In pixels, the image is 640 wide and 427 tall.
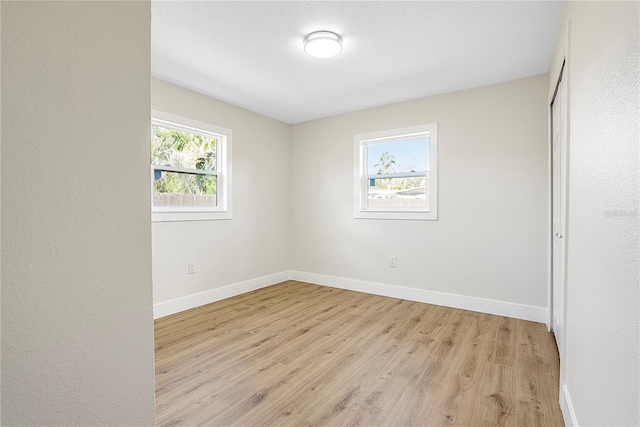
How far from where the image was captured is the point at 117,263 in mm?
909

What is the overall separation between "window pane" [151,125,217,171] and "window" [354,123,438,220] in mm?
1889

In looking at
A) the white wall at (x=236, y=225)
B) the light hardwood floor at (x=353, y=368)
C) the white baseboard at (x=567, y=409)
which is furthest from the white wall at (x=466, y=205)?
the white baseboard at (x=567, y=409)

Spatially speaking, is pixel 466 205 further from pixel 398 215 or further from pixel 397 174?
pixel 397 174

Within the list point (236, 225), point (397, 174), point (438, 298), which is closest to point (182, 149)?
point (236, 225)

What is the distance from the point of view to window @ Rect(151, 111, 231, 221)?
11.0 ft

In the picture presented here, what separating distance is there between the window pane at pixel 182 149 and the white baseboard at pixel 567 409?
12.2ft

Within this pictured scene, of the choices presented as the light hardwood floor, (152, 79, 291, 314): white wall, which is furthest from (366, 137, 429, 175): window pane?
the light hardwood floor

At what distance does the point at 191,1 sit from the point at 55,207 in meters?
1.83

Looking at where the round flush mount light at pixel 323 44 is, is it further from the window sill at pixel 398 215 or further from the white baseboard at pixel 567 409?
the white baseboard at pixel 567 409

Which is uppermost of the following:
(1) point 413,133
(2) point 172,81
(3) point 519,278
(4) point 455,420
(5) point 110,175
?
(2) point 172,81

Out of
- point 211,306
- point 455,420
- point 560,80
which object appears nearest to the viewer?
point 455,420

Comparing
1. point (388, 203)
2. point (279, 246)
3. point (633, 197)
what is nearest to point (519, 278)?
point (388, 203)

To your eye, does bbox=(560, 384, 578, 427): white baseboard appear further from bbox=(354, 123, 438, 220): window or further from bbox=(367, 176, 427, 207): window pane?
bbox=(367, 176, 427, 207): window pane

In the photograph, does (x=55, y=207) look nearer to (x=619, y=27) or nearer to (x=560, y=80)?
(x=619, y=27)
